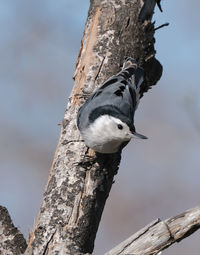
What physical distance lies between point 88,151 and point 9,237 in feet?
2.07

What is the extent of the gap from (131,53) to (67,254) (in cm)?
123

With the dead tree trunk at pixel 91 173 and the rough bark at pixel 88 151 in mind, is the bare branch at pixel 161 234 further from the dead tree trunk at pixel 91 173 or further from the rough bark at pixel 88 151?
the rough bark at pixel 88 151

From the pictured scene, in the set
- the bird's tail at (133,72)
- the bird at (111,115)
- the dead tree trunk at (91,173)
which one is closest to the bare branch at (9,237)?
the dead tree trunk at (91,173)

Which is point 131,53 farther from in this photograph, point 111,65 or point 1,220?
point 1,220

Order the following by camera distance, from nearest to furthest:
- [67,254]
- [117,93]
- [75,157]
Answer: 1. [67,254]
2. [75,157]
3. [117,93]

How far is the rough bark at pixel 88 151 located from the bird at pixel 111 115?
0.07 meters

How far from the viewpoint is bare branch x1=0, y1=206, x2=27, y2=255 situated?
258 cm

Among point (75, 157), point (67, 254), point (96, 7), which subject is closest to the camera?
point (67, 254)

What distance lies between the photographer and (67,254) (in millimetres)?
2510

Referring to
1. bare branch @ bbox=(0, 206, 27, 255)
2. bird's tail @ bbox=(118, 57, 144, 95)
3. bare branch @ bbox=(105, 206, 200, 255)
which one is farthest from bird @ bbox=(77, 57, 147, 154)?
bare branch @ bbox=(105, 206, 200, 255)

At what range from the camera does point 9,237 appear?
2590mm

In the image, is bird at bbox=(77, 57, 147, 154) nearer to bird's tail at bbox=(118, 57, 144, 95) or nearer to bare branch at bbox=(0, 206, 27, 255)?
bird's tail at bbox=(118, 57, 144, 95)

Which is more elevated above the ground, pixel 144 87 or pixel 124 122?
pixel 144 87

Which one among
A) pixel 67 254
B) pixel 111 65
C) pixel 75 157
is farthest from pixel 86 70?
pixel 67 254
